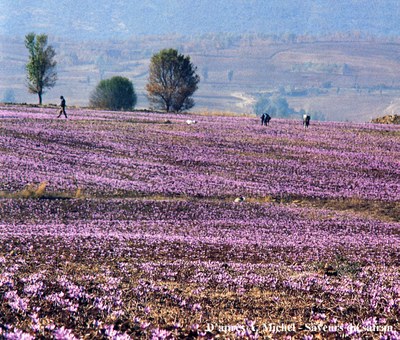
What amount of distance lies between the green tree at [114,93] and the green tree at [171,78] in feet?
18.4

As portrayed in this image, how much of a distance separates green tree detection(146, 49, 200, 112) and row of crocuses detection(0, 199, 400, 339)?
79.2 meters

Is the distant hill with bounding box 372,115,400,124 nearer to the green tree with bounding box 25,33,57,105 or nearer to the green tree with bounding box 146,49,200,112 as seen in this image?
the green tree with bounding box 146,49,200,112

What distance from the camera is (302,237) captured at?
18.2 meters

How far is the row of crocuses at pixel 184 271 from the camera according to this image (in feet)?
23.3

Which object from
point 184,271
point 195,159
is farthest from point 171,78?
point 184,271

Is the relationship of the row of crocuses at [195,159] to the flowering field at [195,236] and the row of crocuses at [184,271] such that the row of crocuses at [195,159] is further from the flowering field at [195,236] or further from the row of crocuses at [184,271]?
the row of crocuses at [184,271]

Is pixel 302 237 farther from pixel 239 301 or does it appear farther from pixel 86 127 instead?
pixel 86 127

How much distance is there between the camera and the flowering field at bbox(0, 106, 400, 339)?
7238 mm

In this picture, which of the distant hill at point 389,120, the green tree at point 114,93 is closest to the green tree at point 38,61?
the green tree at point 114,93

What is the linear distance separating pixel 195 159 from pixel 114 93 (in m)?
68.0

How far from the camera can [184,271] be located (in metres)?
Result: 11.6

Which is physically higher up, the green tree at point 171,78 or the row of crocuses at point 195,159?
the green tree at point 171,78

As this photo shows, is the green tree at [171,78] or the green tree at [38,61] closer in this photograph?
the green tree at [38,61]

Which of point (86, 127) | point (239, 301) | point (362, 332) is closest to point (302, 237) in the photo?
point (239, 301)
